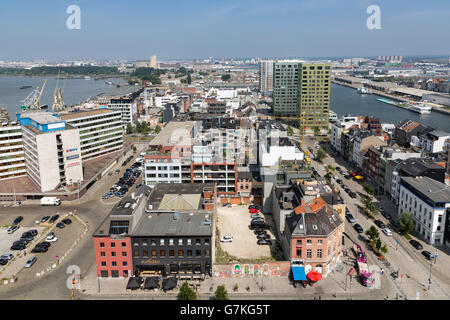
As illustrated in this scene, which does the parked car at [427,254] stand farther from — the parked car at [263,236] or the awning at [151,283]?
the awning at [151,283]

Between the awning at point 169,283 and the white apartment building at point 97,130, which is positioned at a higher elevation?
the white apartment building at point 97,130

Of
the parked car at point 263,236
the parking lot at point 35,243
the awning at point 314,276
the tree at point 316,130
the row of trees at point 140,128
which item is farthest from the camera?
the row of trees at point 140,128

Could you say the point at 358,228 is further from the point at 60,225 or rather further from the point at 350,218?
the point at 60,225

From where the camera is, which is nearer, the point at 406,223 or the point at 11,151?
the point at 406,223

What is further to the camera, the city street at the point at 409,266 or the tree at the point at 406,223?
the tree at the point at 406,223

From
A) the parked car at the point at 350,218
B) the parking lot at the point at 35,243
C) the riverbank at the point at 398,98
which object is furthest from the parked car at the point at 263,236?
the riverbank at the point at 398,98

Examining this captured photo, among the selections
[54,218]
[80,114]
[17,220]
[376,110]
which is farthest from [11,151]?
[376,110]

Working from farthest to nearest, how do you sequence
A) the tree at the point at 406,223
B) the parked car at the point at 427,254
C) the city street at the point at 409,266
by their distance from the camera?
the tree at the point at 406,223
the parked car at the point at 427,254
the city street at the point at 409,266
